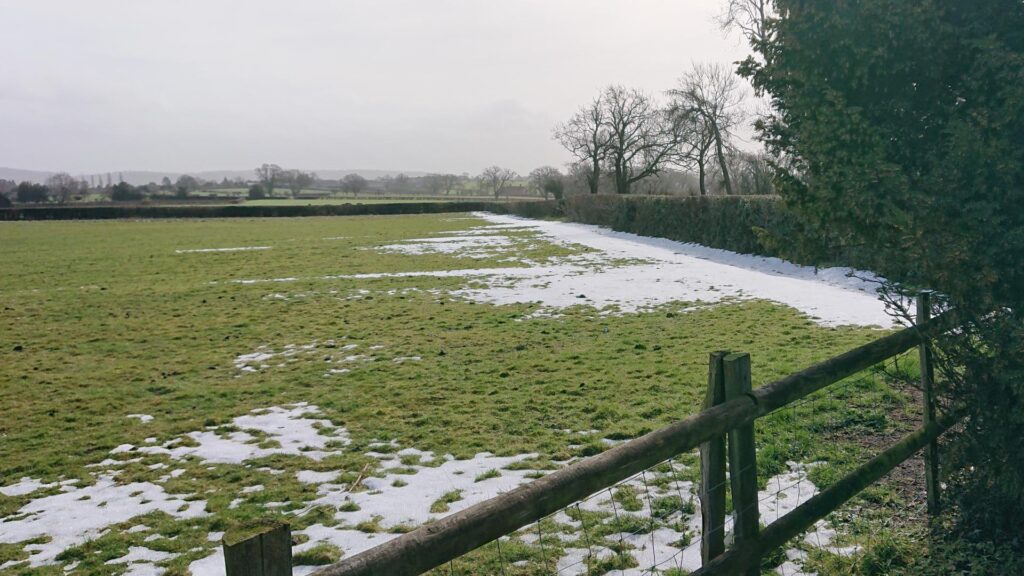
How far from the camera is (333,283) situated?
54.8 feet

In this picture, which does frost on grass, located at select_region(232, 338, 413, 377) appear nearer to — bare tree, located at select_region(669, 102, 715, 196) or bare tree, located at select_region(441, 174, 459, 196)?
bare tree, located at select_region(669, 102, 715, 196)

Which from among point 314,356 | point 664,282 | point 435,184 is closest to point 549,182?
point 664,282

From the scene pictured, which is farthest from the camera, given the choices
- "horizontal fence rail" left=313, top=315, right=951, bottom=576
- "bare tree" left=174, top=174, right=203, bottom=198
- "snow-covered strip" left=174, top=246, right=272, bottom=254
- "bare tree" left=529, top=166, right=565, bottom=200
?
"bare tree" left=174, top=174, right=203, bottom=198

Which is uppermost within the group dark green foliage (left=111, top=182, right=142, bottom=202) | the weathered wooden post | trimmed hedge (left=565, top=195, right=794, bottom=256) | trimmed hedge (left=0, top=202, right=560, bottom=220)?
dark green foliage (left=111, top=182, right=142, bottom=202)

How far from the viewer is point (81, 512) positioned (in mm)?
4734

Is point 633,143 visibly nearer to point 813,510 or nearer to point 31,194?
point 813,510

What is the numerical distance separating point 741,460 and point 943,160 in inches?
63.3

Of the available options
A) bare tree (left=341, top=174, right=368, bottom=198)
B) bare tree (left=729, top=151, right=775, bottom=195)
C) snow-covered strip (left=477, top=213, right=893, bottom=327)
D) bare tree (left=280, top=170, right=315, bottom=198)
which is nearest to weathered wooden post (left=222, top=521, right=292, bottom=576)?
snow-covered strip (left=477, top=213, right=893, bottom=327)

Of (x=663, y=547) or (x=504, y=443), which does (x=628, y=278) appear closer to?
(x=504, y=443)

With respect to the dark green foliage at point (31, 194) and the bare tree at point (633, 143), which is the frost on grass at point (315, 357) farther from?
the dark green foliage at point (31, 194)

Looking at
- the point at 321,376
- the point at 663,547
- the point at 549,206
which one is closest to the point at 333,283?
the point at 321,376

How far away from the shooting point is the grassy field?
5.11 m

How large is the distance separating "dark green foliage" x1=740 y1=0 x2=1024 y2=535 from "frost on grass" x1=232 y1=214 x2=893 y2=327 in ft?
16.8

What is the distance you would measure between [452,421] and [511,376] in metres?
1.61
